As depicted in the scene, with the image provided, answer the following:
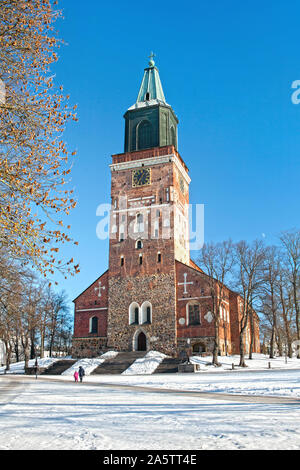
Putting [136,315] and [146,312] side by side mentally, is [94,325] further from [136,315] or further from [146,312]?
[146,312]

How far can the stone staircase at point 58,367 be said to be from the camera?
37.3 metres

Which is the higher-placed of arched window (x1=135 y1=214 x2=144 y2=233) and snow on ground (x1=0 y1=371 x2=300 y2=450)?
arched window (x1=135 y1=214 x2=144 y2=233)

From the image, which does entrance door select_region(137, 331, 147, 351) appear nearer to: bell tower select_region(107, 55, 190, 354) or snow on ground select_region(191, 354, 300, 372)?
bell tower select_region(107, 55, 190, 354)

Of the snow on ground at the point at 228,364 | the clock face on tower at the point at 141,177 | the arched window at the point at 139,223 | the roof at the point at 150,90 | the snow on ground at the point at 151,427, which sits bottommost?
the snow on ground at the point at 228,364

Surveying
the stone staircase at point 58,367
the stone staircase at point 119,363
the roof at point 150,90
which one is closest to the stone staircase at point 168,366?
the stone staircase at point 119,363

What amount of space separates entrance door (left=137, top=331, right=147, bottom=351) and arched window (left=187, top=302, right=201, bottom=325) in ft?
15.5

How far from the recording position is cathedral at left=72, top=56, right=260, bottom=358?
40875 mm

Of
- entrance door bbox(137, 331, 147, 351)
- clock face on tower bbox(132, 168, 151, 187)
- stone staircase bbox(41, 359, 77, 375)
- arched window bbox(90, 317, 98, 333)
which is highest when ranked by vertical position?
clock face on tower bbox(132, 168, 151, 187)

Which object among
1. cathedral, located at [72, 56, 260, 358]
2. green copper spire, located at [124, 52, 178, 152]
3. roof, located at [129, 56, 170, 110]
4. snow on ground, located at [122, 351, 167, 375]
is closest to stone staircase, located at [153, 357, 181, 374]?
snow on ground, located at [122, 351, 167, 375]

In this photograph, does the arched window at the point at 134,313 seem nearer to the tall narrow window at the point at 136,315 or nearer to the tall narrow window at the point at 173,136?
the tall narrow window at the point at 136,315

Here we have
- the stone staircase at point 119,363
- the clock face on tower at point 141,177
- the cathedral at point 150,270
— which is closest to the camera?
the stone staircase at point 119,363

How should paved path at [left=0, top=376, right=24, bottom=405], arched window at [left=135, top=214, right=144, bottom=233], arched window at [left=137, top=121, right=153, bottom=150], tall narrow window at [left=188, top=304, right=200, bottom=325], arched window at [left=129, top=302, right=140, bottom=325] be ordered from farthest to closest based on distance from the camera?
1. arched window at [left=137, top=121, right=153, bottom=150]
2. arched window at [left=135, top=214, right=144, bottom=233]
3. arched window at [left=129, top=302, right=140, bottom=325]
4. tall narrow window at [left=188, top=304, right=200, bottom=325]
5. paved path at [left=0, top=376, right=24, bottom=405]

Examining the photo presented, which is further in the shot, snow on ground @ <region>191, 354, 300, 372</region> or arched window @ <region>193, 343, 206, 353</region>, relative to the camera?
arched window @ <region>193, 343, 206, 353</region>

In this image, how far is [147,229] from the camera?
43750mm
